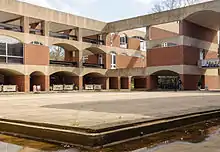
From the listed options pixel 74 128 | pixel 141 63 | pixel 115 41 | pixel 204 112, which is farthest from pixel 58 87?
pixel 74 128

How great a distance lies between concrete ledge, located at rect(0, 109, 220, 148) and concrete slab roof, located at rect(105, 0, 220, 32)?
84.0ft

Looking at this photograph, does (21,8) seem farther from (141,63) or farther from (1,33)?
(141,63)

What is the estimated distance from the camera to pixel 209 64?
109 ft

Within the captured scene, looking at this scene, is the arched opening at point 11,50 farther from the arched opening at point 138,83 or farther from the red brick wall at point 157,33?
the arched opening at point 138,83

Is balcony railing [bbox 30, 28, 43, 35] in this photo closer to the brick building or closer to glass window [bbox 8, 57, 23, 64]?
the brick building

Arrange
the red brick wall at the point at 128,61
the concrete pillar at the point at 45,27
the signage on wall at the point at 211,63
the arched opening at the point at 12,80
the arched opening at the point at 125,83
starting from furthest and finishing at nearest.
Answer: the red brick wall at the point at 128,61, the arched opening at the point at 125,83, the signage on wall at the point at 211,63, the concrete pillar at the point at 45,27, the arched opening at the point at 12,80

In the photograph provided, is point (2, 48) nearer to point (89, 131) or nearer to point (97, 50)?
point (97, 50)

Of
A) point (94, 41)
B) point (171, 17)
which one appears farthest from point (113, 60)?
point (171, 17)

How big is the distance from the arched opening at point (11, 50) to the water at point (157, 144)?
23.7 metres

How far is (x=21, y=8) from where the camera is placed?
96.9 feet

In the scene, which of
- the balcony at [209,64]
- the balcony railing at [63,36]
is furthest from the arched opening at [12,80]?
the balcony at [209,64]

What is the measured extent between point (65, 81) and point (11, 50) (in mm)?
9923

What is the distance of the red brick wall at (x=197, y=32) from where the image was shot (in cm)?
3266

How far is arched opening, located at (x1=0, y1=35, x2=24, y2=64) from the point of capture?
28078mm
